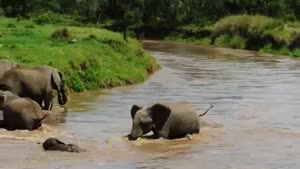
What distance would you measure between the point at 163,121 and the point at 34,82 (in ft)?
16.6

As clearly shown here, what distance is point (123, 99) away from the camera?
82.2 ft

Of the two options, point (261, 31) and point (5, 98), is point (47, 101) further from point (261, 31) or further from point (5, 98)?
point (261, 31)

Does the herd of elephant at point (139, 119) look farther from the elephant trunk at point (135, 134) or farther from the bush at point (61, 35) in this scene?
the bush at point (61, 35)

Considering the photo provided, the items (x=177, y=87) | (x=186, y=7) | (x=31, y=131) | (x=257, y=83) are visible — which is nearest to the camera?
(x=31, y=131)

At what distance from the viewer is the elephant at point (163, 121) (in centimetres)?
1666

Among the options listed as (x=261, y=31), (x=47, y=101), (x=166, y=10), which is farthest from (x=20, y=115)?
(x=166, y=10)

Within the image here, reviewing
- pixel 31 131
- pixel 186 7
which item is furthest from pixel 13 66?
pixel 186 7

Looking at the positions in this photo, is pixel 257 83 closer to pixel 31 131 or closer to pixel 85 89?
pixel 85 89

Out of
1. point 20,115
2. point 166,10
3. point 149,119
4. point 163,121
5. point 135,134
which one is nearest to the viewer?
point 135,134

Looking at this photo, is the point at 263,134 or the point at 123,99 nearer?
the point at 263,134

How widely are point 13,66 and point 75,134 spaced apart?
447 cm

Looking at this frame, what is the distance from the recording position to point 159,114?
16.8 meters

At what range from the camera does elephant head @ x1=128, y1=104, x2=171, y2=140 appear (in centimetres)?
1659

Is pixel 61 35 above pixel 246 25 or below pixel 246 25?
above
